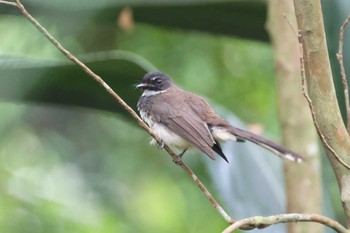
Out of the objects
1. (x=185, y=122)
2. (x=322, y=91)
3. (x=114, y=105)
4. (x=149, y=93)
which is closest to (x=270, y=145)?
(x=185, y=122)

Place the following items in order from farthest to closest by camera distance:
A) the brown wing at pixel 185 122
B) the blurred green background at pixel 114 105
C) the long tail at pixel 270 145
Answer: the blurred green background at pixel 114 105 → the brown wing at pixel 185 122 → the long tail at pixel 270 145

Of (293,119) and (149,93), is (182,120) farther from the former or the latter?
(293,119)

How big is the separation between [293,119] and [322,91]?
106 cm

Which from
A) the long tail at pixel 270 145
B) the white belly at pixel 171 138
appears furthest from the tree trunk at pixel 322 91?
the white belly at pixel 171 138

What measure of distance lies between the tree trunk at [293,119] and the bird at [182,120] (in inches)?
5.1

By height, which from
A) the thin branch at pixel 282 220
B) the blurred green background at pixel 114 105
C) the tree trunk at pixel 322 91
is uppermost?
the tree trunk at pixel 322 91

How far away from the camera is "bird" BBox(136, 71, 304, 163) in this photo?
105 inches

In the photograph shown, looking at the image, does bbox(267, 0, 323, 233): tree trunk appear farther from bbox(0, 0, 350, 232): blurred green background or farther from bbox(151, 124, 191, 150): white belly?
bbox(151, 124, 191, 150): white belly

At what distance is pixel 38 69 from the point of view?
2621 mm

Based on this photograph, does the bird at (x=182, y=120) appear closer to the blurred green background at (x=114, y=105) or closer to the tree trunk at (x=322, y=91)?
the blurred green background at (x=114, y=105)

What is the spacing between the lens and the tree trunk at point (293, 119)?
269 centimetres

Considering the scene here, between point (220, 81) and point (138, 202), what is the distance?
2.99ft

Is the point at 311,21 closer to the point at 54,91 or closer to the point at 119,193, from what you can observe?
the point at 54,91

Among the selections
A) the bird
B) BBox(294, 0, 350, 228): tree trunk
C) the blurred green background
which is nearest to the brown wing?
the bird
